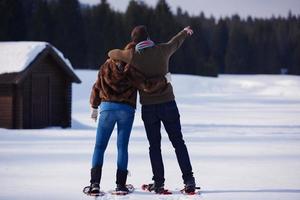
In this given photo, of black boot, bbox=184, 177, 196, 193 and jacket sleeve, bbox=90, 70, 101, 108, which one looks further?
jacket sleeve, bbox=90, 70, 101, 108

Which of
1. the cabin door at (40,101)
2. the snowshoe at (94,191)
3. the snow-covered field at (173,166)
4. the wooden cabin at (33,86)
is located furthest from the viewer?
the cabin door at (40,101)

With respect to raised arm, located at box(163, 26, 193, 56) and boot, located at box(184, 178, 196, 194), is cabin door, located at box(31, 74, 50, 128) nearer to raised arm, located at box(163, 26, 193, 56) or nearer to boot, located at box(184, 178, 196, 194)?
raised arm, located at box(163, 26, 193, 56)

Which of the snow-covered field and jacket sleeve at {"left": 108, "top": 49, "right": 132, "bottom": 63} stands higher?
jacket sleeve at {"left": 108, "top": 49, "right": 132, "bottom": 63}

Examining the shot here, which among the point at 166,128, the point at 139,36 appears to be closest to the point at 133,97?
the point at 166,128

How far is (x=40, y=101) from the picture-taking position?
71.4 feet

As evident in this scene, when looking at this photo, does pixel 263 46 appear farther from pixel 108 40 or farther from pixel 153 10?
pixel 108 40

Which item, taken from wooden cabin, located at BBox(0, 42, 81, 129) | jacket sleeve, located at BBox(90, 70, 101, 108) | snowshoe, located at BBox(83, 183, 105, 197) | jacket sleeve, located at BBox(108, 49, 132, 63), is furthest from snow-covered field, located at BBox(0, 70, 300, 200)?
wooden cabin, located at BBox(0, 42, 81, 129)

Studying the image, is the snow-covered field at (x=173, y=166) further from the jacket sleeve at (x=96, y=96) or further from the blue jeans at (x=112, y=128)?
the jacket sleeve at (x=96, y=96)

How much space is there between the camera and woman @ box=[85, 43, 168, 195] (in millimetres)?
6492

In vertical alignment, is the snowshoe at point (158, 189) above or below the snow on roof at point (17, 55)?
below

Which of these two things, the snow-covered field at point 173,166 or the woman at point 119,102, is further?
the snow-covered field at point 173,166

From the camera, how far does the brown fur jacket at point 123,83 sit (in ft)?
21.3

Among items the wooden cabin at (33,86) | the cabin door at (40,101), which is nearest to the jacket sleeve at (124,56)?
the wooden cabin at (33,86)

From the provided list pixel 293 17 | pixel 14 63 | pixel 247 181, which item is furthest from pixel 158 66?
pixel 293 17
